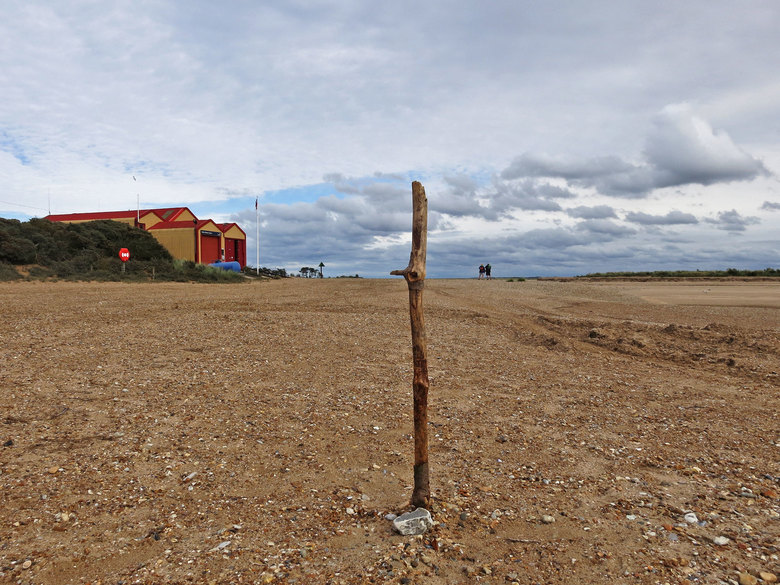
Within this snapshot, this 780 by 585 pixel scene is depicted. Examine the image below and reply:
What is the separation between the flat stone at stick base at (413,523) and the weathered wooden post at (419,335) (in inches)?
10.3

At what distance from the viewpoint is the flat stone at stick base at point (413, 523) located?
4.02 metres

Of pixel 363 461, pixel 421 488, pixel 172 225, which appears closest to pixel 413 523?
pixel 421 488

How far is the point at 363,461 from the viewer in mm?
5477

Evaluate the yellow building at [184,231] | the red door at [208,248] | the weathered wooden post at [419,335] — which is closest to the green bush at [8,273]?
the yellow building at [184,231]

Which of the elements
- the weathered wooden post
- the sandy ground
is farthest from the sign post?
the weathered wooden post

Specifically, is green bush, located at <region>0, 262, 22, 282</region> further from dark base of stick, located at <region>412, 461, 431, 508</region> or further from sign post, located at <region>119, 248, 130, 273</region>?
dark base of stick, located at <region>412, 461, 431, 508</region>

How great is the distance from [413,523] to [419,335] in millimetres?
1527

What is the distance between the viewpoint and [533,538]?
4.06 m

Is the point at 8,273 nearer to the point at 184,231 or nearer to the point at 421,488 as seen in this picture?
the point at 184,231

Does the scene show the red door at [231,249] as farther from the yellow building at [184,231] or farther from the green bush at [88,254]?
the green bush at [88,254]

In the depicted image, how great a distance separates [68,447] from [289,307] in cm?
1117

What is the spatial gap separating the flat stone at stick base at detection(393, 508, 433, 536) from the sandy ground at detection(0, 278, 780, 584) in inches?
2.6

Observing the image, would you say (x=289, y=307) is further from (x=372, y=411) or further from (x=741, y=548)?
(x=741, y=548)

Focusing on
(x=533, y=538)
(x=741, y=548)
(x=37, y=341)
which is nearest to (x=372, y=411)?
(x=533, y=538)
